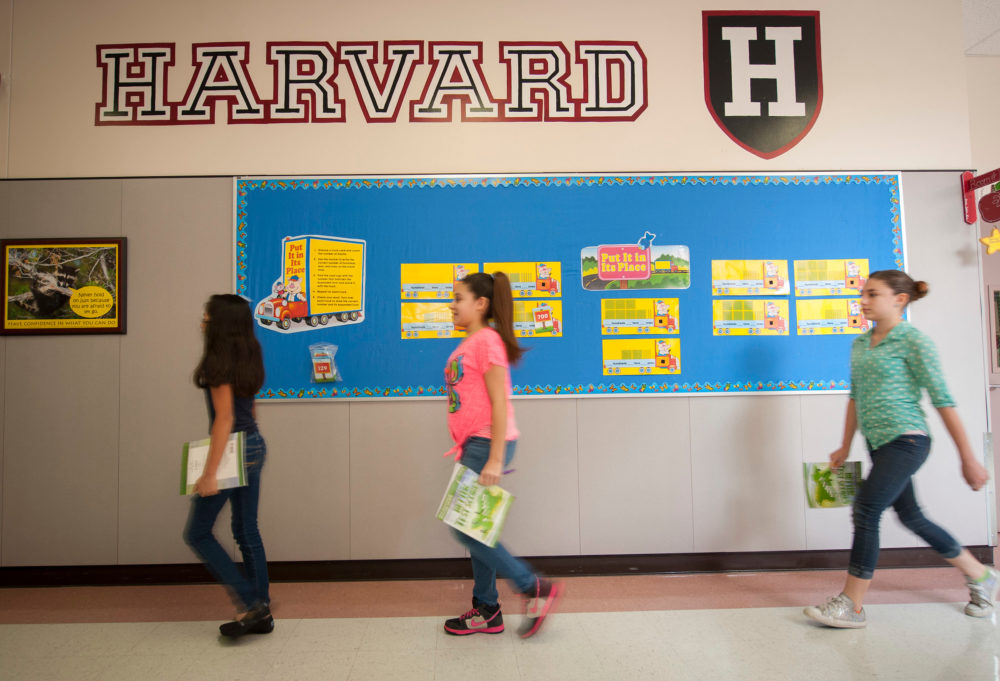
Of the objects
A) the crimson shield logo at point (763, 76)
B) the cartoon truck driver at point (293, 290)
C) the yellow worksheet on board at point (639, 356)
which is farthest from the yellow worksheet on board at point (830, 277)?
the cartoon truck driver at point (293, 290)

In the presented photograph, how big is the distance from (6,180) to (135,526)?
6.39ft

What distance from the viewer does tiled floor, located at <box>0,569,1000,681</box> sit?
1.88 m

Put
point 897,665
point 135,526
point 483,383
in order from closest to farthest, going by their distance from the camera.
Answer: point 897,665 → point 483,383 → point 135,526

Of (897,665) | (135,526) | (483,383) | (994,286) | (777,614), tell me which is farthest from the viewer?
(994,286)

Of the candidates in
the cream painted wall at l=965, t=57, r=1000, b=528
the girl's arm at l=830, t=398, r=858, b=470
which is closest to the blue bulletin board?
the girl's arm at l=830, t=398, r=858, b=470

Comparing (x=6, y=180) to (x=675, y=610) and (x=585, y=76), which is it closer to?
(x=585, y=76)

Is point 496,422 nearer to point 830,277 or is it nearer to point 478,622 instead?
point 478,622

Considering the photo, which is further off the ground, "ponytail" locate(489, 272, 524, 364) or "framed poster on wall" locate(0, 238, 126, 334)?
"framed poster on wall" locate(0, 238, 126, 334)

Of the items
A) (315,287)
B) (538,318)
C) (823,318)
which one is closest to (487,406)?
(538,318)

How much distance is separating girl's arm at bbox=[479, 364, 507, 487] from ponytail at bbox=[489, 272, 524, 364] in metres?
0.11

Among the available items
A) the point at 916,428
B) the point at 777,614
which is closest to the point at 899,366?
the point at 916,428

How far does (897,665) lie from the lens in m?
1.88

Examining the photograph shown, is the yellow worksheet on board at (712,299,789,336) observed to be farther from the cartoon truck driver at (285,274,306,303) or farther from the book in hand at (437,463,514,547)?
the cartoon truck driver at (285,274,306,303)

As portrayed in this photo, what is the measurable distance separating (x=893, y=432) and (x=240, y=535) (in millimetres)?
2580
